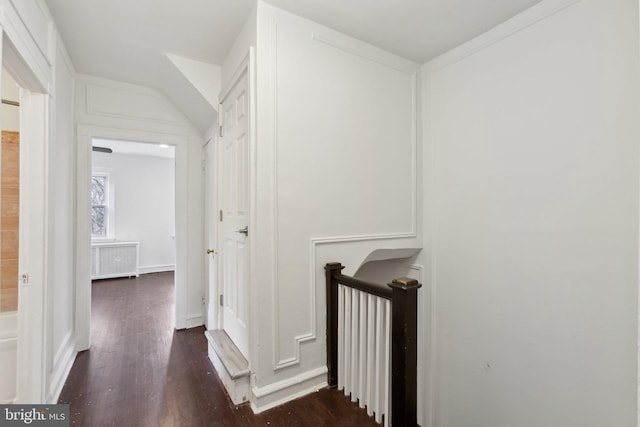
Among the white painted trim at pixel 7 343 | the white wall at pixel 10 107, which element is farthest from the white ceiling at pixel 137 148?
the white painted trim at pixel 7 343

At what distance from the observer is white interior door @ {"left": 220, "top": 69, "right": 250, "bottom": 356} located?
204cm

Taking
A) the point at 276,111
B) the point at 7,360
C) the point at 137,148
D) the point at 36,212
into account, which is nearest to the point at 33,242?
the point at 36,212

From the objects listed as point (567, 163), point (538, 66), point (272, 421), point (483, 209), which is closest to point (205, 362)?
point (272, 421)

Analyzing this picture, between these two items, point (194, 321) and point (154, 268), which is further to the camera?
point (154, 268)

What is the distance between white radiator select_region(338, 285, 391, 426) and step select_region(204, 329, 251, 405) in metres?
0.62

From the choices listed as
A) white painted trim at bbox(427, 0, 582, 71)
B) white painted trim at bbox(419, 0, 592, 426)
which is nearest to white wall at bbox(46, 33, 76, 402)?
white painted trim at bbox(419, 0, 592, 426)

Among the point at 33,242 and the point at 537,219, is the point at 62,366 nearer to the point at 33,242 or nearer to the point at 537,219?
the point at 33,242

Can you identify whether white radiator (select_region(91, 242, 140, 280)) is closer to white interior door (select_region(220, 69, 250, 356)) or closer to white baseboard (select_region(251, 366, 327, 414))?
white interior door (select_region(220, 69, 250, 356))

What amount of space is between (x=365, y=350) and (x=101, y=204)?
6.24 m

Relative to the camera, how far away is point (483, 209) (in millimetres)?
2150

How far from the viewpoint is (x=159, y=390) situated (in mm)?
1967

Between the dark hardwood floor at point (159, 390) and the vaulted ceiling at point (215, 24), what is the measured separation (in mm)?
2375

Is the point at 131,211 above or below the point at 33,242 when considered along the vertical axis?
above

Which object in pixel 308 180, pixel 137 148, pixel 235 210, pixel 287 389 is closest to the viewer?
pixel 287 389
